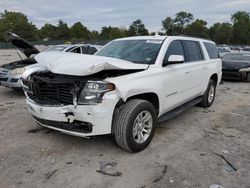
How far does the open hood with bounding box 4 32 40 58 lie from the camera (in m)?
8.01

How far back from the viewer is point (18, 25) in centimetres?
9550

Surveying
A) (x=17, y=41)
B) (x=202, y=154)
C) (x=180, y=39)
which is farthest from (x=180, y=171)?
(x=17, y=41)

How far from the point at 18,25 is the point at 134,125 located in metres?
102

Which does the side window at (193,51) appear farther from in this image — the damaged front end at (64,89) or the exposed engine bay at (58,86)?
the damaged front end at (64,89)

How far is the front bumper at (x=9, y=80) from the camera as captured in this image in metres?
7.71

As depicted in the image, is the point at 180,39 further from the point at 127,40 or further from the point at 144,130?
the point at 144,130

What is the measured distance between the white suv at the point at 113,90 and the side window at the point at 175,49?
0.02 m

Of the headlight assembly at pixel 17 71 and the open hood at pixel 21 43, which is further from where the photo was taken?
the open hood at pixel 21 43

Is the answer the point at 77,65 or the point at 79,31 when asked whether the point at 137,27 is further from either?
the point at 77,65

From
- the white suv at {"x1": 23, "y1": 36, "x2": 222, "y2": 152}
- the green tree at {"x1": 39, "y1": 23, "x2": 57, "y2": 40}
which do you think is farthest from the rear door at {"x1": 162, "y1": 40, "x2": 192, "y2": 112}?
the green tree at {"x1": 39, "y1": 23, "x2": 57, "y2": 40}

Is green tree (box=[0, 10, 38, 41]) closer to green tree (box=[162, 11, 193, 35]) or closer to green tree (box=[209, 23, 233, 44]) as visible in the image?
green tree (box=[162, 11, 193, 35])

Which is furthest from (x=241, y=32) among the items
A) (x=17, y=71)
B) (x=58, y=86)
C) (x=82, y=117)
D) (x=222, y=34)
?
(x=82, y=117)

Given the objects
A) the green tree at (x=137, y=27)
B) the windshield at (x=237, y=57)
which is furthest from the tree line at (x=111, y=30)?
the windshield at (x=237, y=57)

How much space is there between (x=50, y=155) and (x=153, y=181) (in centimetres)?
163
